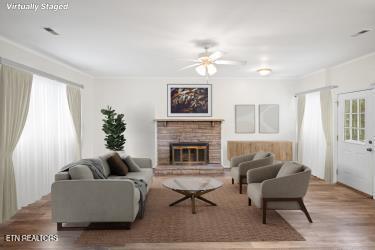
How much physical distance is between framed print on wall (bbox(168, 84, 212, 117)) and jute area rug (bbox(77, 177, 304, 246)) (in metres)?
3.78

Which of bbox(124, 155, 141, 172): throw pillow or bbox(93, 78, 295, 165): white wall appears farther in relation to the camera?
bbox(93, 78, 295, 165): white wall

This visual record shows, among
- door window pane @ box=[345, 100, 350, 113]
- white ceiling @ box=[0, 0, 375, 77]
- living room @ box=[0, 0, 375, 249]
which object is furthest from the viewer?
door window pane @ box=[345, 100, 350, 113]

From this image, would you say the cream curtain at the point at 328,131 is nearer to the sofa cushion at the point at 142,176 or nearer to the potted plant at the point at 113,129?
the sofa cushion at the point at 142,176

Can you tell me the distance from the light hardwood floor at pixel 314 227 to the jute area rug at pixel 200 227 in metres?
0.14

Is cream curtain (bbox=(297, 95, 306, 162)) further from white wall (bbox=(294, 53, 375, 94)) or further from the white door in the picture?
the white door

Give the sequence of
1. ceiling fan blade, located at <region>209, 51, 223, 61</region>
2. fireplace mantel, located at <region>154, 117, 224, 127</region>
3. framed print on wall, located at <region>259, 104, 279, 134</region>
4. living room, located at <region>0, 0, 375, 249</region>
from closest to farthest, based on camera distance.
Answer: living room, located at <region>0, 0, 375, 249</region>, ceiling fan blade, located at <region>209, 51, 223, 61</region>, fireplace mantel, located at <region>154, 117, 224, 127</region>, framed print on wall, located at <region>259, 104, 279, 134</region>

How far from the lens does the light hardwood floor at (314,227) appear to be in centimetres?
334

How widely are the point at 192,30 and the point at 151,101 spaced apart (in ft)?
15.6

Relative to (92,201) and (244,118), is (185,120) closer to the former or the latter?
(244,118)

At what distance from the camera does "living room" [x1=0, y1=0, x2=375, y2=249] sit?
3.47 meters

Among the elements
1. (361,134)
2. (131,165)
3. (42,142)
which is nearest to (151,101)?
→ (131,165)

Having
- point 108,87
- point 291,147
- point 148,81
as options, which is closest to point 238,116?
point 291,147

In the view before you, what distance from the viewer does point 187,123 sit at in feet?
27.4

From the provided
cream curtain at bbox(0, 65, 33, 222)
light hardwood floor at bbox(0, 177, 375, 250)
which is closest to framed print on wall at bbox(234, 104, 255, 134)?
light hardwood floor at bbox(0, 177, 375, 250)
